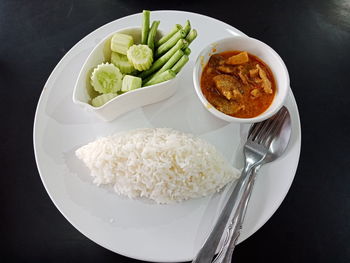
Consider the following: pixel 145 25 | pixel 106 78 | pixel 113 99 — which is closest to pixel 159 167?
pixel 113 99

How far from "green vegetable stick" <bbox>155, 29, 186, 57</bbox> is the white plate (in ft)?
0.74

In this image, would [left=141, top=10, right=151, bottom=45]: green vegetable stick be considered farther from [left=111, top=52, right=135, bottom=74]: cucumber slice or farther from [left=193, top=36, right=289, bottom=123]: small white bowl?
[left=193, top=36, right=289, bottom=123]: small white bowl

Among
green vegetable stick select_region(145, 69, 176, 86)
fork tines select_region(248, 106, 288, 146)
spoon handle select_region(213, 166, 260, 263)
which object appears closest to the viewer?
spoon handle select_region(213, 166, 260, 263)

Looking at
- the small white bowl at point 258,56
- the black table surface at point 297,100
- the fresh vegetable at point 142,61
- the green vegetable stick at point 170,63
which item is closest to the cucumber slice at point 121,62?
the fresh vegetable at point 142,61

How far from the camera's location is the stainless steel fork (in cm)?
147

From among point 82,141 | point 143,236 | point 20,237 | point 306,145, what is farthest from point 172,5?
point 20,237

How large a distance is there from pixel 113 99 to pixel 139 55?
284 millimetres

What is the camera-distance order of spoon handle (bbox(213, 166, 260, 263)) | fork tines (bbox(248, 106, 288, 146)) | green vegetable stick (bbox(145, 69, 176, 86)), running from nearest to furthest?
spoon handle (bbox(213, 166, 260, 263)) → green vegetable stick (bbox(145, 69, 176, 86)) → fork tines (bbox(248, 106, 288, 146))

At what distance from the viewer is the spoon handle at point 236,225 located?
57.2 inches

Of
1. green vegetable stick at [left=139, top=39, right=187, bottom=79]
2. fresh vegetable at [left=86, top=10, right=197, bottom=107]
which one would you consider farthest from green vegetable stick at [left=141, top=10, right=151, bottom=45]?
green vegetable stick at [left=139, top=39, right=187, bottom=79]

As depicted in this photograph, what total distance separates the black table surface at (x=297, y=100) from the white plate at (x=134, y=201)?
29 cm

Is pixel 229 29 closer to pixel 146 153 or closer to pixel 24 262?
pixel 146 153

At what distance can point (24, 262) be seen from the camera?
5.74 ft

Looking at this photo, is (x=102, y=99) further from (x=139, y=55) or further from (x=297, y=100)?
(x=297, y=100)
